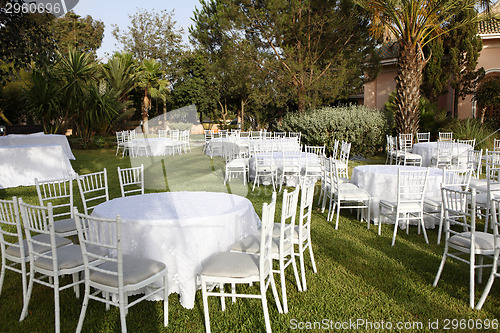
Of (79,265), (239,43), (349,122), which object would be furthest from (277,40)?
(79,265)

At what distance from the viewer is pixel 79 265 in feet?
8.82

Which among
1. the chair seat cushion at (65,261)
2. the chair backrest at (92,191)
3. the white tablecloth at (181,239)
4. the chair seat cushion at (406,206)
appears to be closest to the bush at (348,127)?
the chair seat cushion at (406,206)

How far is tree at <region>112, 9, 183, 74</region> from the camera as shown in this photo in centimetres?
2830

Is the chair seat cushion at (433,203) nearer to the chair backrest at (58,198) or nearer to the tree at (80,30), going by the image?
the chair backrest at (58,198)

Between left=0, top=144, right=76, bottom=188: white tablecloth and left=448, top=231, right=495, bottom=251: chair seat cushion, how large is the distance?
28.3ft

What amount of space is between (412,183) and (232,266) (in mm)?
3196

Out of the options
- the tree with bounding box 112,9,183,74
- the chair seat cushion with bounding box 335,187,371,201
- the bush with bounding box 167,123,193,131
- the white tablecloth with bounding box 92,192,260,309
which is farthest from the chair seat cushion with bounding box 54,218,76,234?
the tree with bounding box 112,9,183,74

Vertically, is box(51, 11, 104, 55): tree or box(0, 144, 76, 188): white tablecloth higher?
box(51, 11, 104, 55): tree

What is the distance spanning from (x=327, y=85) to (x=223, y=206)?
10.9 m

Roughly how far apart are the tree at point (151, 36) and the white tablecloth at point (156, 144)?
55.4ft

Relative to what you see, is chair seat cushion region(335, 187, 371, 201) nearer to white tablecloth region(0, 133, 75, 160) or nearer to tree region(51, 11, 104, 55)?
white tablecloth region(0, 133, 75, 160)

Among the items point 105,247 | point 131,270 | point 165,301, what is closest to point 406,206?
point 165,301

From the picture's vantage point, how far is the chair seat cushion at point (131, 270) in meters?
2.38

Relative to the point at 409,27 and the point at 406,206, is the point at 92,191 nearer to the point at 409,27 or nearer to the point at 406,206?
the point at 406,206
